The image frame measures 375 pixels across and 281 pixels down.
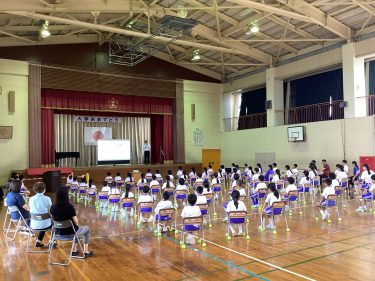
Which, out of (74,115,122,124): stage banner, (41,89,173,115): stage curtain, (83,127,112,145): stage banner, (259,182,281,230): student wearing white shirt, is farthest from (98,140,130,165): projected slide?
(259,182,281,230): student wearing white shirt

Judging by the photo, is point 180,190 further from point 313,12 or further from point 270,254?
point 313,12

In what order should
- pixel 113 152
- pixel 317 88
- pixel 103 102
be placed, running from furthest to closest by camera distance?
pixel 113 152 → pixel 103 102 → pixel 317 88

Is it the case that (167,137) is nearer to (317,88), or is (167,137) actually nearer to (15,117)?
(15,117)

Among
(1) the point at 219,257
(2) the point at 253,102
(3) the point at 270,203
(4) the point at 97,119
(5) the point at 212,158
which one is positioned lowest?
(1) the point at 219,257

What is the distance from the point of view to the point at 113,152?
19.0 m

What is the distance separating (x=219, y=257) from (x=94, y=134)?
658 inches

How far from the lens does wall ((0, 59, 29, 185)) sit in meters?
16.0

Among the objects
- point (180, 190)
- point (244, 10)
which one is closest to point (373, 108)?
point (244, 10)

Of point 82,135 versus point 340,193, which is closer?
point 340,193

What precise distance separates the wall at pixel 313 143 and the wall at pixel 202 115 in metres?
1.34

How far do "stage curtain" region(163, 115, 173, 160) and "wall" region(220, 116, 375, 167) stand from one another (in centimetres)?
374

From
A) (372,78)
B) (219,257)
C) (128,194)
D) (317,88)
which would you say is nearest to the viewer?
(219,257)

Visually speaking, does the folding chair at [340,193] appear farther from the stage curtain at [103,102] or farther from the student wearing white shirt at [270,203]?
the stage curtain at [103,102]

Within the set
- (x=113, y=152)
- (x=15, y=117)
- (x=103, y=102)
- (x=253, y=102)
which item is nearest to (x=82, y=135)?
(x=113, y=152)
